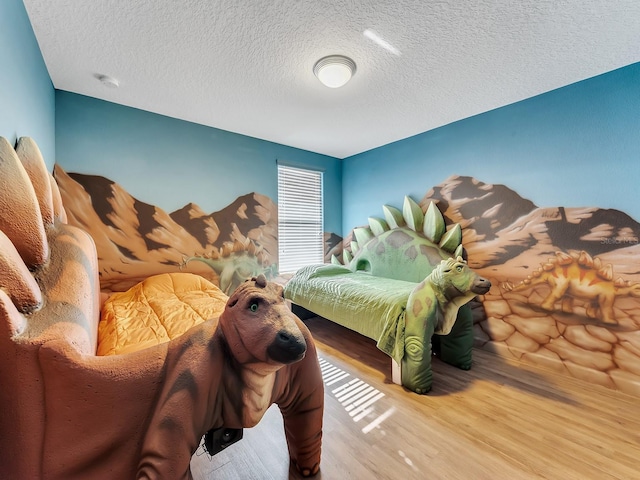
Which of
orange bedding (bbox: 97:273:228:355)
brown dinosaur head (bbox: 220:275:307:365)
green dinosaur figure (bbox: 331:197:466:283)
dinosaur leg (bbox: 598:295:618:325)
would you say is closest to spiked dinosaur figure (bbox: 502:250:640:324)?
dinosaur leg (bbox: 598:295:618:325)

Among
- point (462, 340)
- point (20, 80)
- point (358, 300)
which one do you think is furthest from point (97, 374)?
point (462, 340)

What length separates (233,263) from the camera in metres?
3.17

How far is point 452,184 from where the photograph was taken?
112 inches

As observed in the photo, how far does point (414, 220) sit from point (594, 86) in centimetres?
181

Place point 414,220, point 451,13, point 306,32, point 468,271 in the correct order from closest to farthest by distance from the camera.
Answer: point 451,13
point 306,32
point 468,271
point 414,220

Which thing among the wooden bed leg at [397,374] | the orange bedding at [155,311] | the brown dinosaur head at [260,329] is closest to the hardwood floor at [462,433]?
the wooden bed leg at [397,374]

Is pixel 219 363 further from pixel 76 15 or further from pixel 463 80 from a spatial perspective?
pixel 463 80

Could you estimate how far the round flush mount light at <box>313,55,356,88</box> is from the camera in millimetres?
1752

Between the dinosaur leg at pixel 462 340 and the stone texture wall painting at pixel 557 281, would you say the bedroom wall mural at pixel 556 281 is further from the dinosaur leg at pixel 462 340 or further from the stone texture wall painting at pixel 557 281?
the dinosaur leg at pixel 462 340

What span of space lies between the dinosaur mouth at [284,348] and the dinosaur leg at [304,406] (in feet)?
1.00

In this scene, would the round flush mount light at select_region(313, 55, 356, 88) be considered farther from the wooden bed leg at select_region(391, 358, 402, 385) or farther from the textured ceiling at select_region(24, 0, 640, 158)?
the wooden bed leg at select_region(391, 358, 402, 385)

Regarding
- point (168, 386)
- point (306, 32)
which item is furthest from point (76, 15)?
point (168, 386)

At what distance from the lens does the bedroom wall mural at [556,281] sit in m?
1.92

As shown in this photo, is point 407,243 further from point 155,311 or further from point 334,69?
point 155,311
